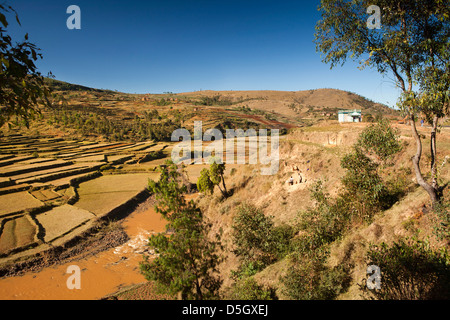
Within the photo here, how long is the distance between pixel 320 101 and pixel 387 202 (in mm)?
173282

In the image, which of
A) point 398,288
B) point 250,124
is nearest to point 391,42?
point 398,288

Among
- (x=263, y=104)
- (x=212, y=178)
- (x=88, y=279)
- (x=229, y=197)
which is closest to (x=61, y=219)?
(x=88, y=279)

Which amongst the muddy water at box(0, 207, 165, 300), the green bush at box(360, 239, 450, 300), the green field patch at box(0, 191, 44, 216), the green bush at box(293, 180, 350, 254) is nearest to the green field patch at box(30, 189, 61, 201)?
the green field patch at box(0, 191, 44, 216)

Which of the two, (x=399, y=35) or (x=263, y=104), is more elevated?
(x=263, y=104)

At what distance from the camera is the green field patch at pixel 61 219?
24241mm

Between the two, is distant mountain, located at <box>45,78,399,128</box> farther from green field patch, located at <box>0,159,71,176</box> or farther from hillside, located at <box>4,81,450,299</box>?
green field patch, located at <box>0,159,71,176</box>

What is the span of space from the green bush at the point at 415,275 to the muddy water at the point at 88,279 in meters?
14.6

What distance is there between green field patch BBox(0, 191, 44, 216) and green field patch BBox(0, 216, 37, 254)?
2.19 meters

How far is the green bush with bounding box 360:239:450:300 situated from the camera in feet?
22.9

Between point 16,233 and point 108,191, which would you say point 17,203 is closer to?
point 16,233

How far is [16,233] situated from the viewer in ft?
76.6

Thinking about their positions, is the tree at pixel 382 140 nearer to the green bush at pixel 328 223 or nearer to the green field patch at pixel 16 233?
the green bush at pixel 328 223

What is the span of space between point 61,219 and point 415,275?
32060 mm
